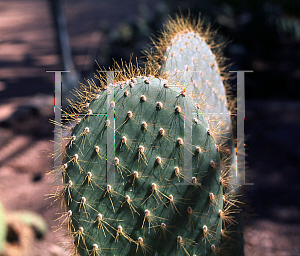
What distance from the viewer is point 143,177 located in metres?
0.69

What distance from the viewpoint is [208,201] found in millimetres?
694

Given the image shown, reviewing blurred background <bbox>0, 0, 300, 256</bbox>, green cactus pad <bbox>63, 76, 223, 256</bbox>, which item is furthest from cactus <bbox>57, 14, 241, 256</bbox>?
blurred background <bbox>0, 0, 300, 256</bbox>

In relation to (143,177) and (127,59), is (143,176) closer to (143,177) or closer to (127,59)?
(143,177)

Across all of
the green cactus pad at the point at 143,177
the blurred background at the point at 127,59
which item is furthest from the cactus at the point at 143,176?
the blurred background at the point at 127,59

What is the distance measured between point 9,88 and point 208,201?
99.1 inches

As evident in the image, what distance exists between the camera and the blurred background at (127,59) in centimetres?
198

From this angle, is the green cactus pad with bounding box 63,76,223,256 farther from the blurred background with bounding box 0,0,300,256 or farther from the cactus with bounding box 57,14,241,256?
the blurred background with bounding box 0,0,300,256

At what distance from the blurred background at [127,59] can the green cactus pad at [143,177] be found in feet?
4.07

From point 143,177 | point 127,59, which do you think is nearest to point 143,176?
point 143,177

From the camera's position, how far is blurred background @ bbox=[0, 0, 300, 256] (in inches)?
77.9

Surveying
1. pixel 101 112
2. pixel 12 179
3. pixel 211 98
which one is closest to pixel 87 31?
pixel 12 179

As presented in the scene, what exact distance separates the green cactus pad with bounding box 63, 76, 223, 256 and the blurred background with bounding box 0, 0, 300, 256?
1.24 m

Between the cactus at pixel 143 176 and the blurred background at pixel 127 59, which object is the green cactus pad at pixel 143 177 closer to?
the cactus at pixel 143 176

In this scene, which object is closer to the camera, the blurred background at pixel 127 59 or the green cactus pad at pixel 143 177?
the green cactus pad at pixel 143 177
